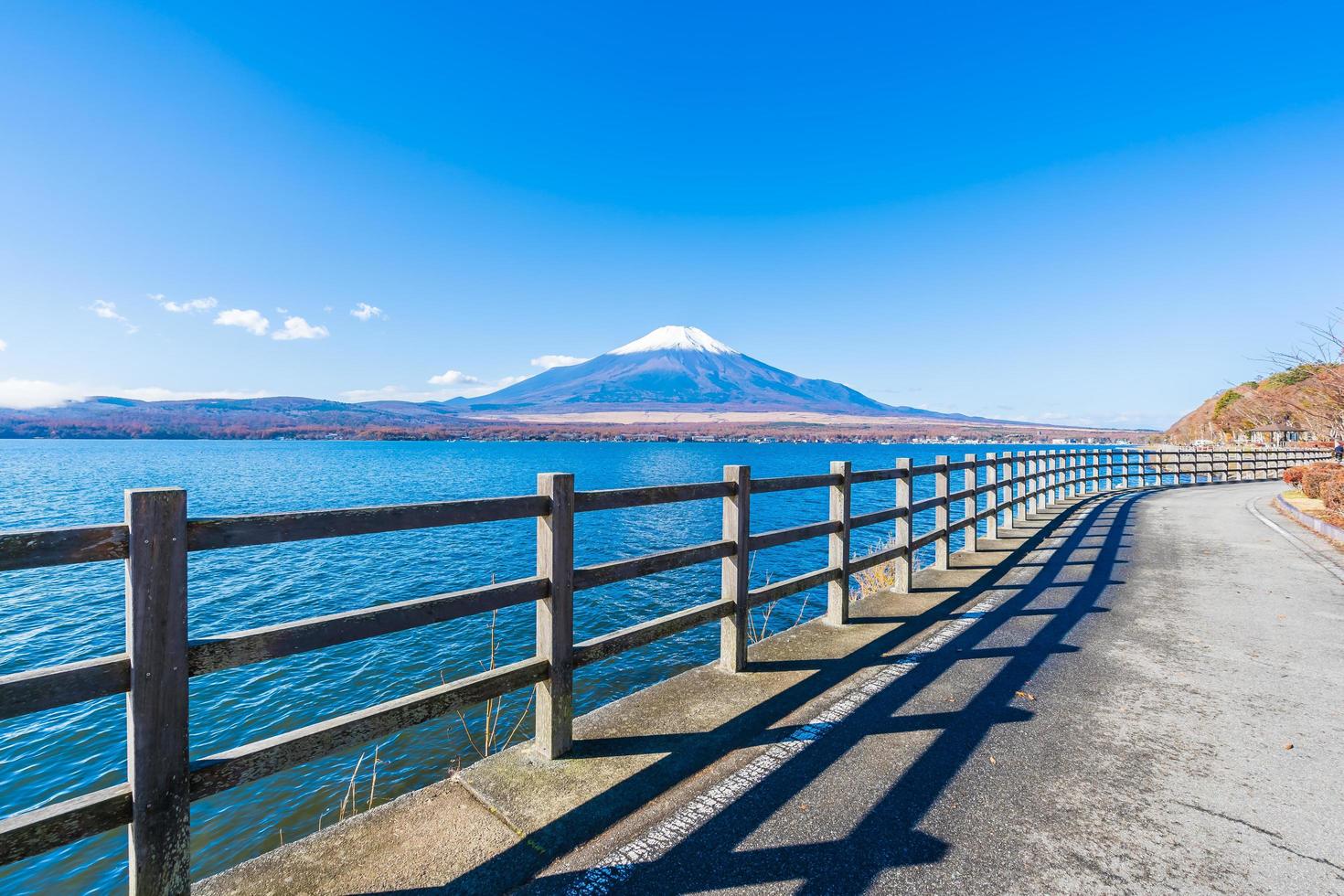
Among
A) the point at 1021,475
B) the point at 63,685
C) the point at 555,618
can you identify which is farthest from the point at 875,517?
the point at 1021,475

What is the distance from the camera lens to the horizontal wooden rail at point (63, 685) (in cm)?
208

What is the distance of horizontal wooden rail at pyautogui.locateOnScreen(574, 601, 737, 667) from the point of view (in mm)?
3887

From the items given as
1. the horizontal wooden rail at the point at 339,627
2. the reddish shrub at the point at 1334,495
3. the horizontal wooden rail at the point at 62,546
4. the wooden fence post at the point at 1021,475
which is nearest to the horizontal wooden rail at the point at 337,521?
the horizontal wooden rail at the point at 62,546

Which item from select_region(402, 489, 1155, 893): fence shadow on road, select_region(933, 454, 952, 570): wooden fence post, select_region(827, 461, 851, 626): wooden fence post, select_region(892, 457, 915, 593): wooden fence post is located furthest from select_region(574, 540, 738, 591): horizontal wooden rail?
select_region(933, 454, 952, 570): wooden fence post

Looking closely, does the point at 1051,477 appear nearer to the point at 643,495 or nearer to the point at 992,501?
the point at 992,501

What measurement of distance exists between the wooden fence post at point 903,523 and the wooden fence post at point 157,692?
20.3 feet

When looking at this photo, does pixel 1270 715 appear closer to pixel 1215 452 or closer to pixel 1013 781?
pixel 1013 781

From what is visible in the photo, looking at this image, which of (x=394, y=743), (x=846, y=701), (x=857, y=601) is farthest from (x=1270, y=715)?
(x=394, y=743)

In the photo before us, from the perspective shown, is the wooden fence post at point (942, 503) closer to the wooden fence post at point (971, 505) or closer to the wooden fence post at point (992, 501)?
the wooden fence post at point (971, 505)

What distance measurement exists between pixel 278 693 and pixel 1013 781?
32.6 ft

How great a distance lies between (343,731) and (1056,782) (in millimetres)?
3745

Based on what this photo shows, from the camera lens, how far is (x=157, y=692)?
93.2 inches

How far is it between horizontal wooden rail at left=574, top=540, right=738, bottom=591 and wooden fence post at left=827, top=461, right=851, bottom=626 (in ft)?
5.02

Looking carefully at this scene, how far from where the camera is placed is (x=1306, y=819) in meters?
3.18
